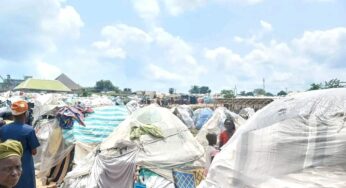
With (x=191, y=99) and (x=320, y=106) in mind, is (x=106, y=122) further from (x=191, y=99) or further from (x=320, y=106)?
(x=191, y=99)

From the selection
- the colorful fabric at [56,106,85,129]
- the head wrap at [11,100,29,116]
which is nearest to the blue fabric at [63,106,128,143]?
the colorful fabric at [56,106,85,129]

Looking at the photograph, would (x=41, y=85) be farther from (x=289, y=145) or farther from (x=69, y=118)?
(x=289, y=145)

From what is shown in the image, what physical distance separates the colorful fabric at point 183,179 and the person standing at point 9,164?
447cm

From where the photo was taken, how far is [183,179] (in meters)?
7.14

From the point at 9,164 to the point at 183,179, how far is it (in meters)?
4.67

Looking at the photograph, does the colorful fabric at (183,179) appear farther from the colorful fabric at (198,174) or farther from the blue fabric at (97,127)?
the blue fabric at (97,127)

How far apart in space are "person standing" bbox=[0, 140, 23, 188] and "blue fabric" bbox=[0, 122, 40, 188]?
2.19m

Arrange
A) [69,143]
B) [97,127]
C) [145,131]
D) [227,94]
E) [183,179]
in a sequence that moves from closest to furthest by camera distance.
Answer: [183,179]
[145,131]
[69,143]
[97,127]
[227,94]

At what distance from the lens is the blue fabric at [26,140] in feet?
16.0

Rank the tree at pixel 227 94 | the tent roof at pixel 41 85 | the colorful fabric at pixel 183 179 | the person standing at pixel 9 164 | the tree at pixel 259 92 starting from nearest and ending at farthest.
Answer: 1. the person standing at pixel 9 164
2. the colorful fabric at pixel 183 179
3. the tree at pixel 227 94
4. the tree at pixel 259 92
5. the tent roof at pixel 41 85

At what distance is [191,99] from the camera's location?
→ 33406mm

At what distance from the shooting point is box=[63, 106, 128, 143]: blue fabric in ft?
31.1

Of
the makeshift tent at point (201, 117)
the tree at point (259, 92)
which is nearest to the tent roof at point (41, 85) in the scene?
the tree at point (259, 92)

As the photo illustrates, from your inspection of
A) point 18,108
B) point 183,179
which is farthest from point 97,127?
point 18,108
